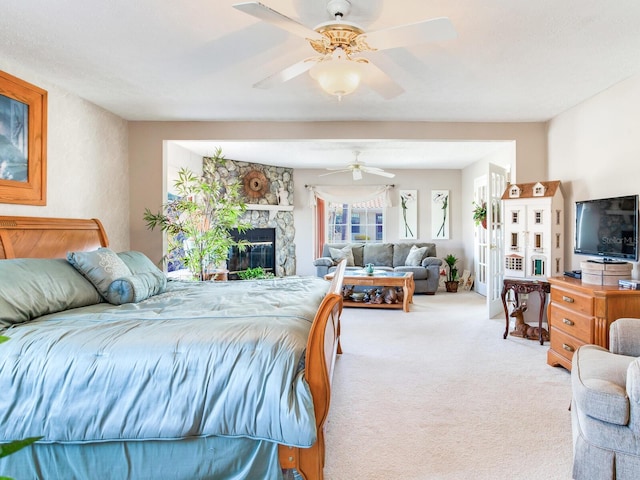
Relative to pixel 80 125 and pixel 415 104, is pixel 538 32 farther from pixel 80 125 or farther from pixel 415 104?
pixel 80 125

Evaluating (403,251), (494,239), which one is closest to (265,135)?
(494,239)

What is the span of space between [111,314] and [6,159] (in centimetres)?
173

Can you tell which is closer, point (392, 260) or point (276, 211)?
point (392, 260)

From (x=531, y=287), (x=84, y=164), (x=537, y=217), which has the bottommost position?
(x=531, y=287)

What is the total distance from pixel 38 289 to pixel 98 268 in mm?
441

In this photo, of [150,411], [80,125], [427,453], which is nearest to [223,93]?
[80,125]

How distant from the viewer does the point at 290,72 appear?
8.07 ft

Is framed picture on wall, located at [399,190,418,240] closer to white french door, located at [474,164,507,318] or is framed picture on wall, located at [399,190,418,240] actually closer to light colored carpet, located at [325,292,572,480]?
white french door, located at [474,164,507,318]

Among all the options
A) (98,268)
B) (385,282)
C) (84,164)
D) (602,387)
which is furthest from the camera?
(385,282)

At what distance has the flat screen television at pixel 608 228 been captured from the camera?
3084 mm

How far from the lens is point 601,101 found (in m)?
3.63

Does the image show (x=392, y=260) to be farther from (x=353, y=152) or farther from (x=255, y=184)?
(x=255, y=184)

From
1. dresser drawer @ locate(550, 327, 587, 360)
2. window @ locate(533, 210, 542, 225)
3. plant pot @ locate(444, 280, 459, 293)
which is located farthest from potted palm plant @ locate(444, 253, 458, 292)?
dresser drawer @ locate(550, 327, 587, 360)

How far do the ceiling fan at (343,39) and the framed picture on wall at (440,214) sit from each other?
6117mm
